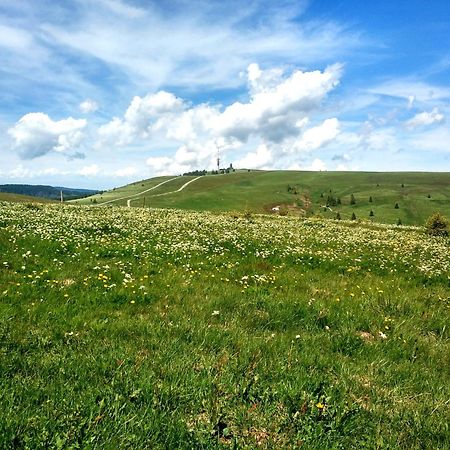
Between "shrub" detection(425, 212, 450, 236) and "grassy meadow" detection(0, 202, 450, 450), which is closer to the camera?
"grassy meadow" detection(0, 202, 450, 450)

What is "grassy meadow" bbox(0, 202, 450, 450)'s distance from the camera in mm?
4441

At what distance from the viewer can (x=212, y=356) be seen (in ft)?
20.9

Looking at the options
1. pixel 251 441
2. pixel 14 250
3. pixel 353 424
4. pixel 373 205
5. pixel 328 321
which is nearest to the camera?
pixel 251 441

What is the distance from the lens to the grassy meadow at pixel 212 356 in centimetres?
444

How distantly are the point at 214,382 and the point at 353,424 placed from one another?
6.53 ft

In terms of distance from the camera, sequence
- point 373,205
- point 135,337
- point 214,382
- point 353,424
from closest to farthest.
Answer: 1. point 353,424
2. point 214,382
3. point 135,337
4. point 373,205

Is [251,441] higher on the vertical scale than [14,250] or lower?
lower

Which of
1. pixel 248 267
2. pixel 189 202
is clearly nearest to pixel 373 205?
pixel 189 202

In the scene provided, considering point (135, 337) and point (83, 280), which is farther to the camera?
point (83, 280)

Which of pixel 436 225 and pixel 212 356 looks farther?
pixel 436 225

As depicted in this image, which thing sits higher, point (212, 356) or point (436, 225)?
point (436, 225)

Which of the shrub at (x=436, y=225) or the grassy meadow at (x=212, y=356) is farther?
the shrub at (x=436, y=225)

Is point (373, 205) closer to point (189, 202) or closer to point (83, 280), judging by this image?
point (189, 202)

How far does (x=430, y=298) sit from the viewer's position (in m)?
11.4
